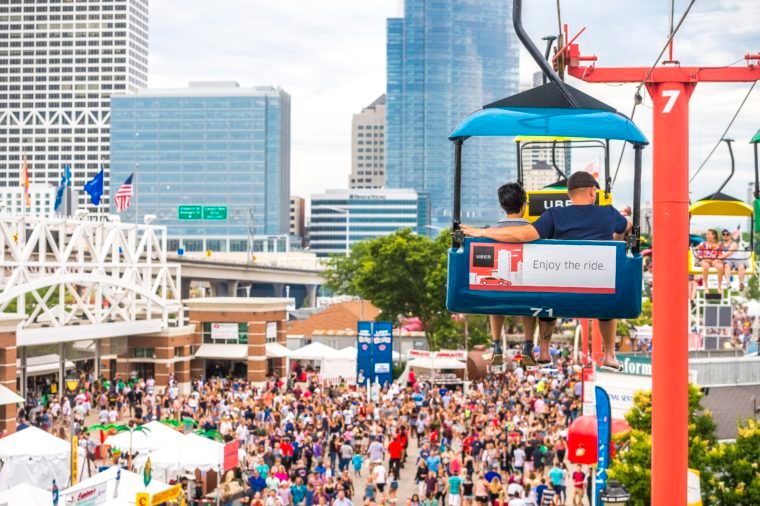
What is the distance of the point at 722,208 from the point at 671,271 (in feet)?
15.9

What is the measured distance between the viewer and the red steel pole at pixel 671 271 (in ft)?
28.4

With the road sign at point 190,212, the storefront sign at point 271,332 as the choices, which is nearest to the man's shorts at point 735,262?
the storefront sign at point 271,332

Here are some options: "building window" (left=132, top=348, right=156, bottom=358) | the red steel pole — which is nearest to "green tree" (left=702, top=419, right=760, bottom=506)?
the red steel pole

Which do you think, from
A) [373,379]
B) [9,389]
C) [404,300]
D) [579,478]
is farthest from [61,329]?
[579,478]

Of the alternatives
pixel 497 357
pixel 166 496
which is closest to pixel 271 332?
pixel 166 496

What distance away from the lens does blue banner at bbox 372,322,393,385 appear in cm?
4019

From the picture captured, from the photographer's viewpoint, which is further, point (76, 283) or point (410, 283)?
point (410, 283)

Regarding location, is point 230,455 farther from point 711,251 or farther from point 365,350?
point 365,350

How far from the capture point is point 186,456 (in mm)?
24469

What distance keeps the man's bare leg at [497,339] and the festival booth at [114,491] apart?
41.2 feet

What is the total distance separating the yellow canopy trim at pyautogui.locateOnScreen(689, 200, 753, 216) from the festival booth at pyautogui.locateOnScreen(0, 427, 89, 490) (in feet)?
51.7

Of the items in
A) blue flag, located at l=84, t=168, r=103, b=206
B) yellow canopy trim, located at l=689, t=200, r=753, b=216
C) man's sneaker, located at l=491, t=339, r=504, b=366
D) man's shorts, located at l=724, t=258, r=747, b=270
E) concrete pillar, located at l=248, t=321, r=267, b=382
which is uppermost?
blue flag, located at l=84, t=168, r=103, b=206

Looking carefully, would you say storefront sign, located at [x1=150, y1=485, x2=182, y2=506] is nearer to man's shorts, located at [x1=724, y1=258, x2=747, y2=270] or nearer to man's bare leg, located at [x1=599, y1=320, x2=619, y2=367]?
man's shorts, located at [x1=724, y1=258, x2=747, y2=270]

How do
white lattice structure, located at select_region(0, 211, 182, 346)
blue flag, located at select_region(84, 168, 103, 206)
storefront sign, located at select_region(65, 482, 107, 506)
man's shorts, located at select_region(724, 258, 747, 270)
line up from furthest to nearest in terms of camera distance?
1. blue flag, located at select_region(84, 168, 103, 206)
2. white lattice structure, located at select_region(0, 211, 182, 346)
3. storefront sign, located at select_region(65, 482, 107, 506)
4. man's shorts, located at select_region(724, 258, 747, 270)
